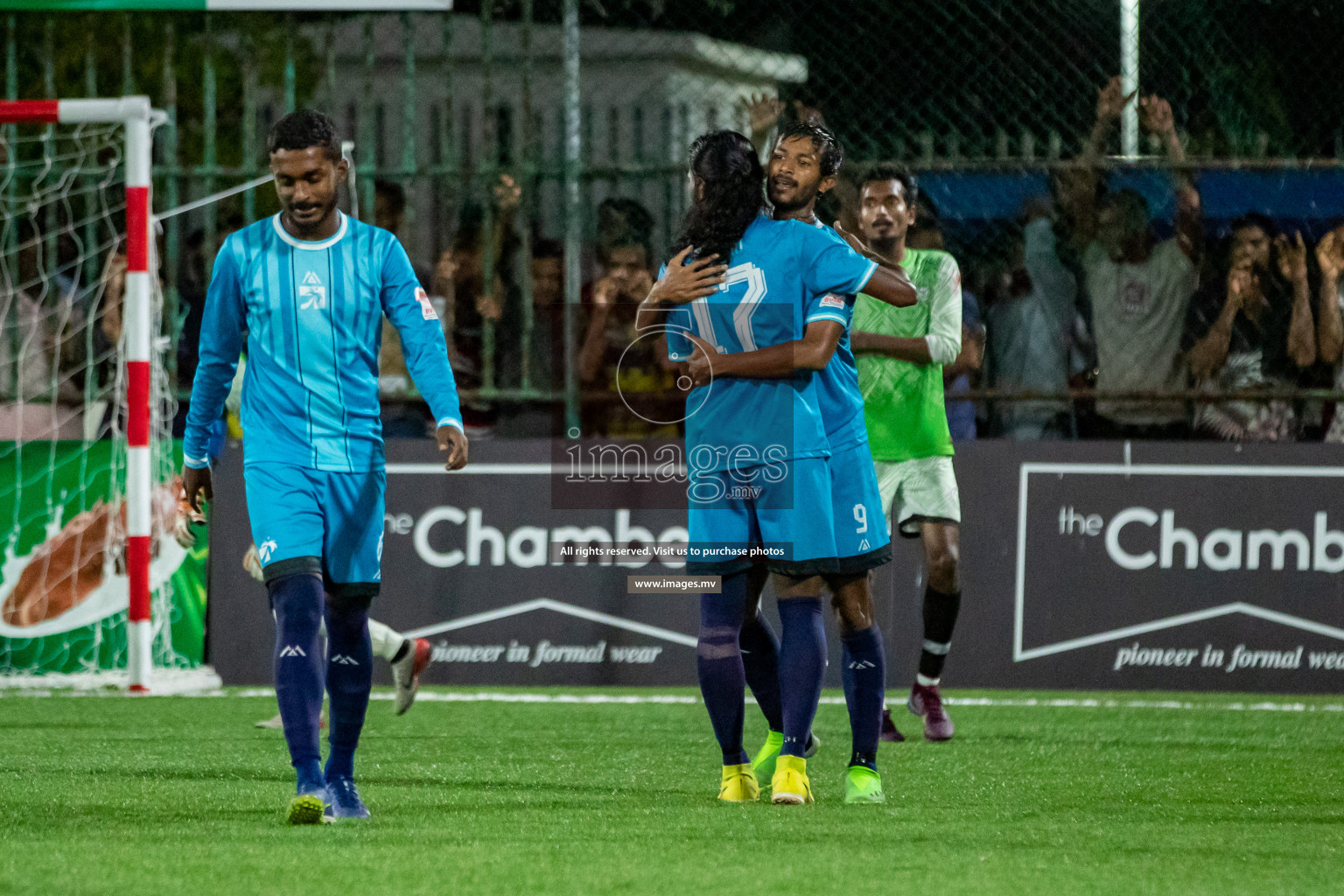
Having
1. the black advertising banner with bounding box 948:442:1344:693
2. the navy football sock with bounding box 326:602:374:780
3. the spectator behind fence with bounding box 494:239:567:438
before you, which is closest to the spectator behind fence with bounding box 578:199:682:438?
the spectator behind fence with bounding box 494:239:567:438

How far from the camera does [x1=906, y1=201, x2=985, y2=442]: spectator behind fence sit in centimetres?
912

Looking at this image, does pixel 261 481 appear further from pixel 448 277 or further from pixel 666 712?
pixel 448 277

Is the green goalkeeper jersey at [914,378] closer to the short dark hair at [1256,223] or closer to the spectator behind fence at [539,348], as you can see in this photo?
the short dark hair at [1256,223]

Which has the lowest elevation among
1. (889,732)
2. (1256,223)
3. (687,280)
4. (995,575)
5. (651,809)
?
(889,732)

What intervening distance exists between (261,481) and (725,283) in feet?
4.75

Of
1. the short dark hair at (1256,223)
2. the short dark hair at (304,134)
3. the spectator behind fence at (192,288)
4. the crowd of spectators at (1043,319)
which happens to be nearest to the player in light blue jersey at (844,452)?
the short dark hair at (304,134)

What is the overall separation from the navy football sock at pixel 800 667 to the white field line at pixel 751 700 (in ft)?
10.7

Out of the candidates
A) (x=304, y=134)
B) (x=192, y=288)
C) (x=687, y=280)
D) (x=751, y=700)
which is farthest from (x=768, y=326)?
(x=192, y=288)

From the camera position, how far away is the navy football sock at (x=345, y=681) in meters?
5.22

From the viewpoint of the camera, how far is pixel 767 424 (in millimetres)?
5383

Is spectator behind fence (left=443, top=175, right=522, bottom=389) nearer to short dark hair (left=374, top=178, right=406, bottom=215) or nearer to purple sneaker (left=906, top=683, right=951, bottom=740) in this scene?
short dark hair (left=374, top=178, right=406, bottom=215)

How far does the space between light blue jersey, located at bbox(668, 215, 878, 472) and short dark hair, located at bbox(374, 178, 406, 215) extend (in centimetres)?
452

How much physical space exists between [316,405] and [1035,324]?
16.6 feet

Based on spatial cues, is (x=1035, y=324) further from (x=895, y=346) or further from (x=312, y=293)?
(x=312, y=293)
